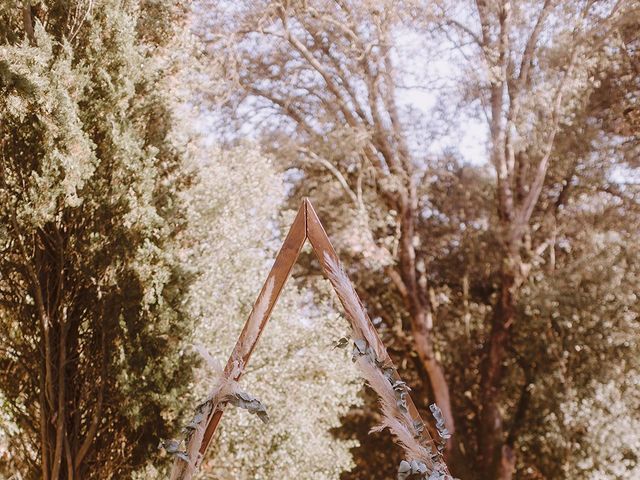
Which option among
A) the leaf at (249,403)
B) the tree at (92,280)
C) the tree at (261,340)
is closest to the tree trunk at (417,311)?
the tree at (261,340)

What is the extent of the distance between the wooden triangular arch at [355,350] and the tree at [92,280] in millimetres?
2474

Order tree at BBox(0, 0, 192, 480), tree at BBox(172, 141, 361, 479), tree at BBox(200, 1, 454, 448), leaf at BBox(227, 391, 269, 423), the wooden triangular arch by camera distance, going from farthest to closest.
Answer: tree at BBox(200, 1, 454, 448) → tree at BBox(172, 141, 361, 479) → tree at BBox(0, 0, 192, 480) → leaf at BBox(227, 391, 269, 423) → the wooden triangular arch

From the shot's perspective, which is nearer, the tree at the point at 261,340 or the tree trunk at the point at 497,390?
the tree at the point at 261,340

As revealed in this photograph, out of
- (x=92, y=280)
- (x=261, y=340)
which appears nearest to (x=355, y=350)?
(x=92, y=280)

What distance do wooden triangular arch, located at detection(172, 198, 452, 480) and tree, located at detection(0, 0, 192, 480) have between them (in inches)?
97.4

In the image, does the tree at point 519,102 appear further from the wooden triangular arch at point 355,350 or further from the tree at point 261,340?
Answer: the wooden triangular arch at point 355,350

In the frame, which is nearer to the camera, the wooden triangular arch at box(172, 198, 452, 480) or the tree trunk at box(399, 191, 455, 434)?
the wooden triangular arch at box(172, 198, 452, 480)

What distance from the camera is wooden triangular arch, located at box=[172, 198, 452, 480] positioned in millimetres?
2607

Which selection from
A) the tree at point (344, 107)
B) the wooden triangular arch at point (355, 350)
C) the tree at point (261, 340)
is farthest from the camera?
the tree at point (344, 107)

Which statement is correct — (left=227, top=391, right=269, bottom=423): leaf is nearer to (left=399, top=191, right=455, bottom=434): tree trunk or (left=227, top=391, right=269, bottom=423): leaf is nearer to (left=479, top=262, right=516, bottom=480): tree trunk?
(left=399, top=191, right=455, bottom=434): tree trunk

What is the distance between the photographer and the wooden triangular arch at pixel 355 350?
261 cm

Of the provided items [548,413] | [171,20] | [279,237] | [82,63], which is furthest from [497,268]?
[82,63]

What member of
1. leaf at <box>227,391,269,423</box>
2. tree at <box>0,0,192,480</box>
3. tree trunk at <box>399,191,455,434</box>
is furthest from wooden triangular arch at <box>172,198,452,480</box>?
tree trunk at <box>399,191,455,434</box>

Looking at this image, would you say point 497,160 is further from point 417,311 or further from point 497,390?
point 497,390
